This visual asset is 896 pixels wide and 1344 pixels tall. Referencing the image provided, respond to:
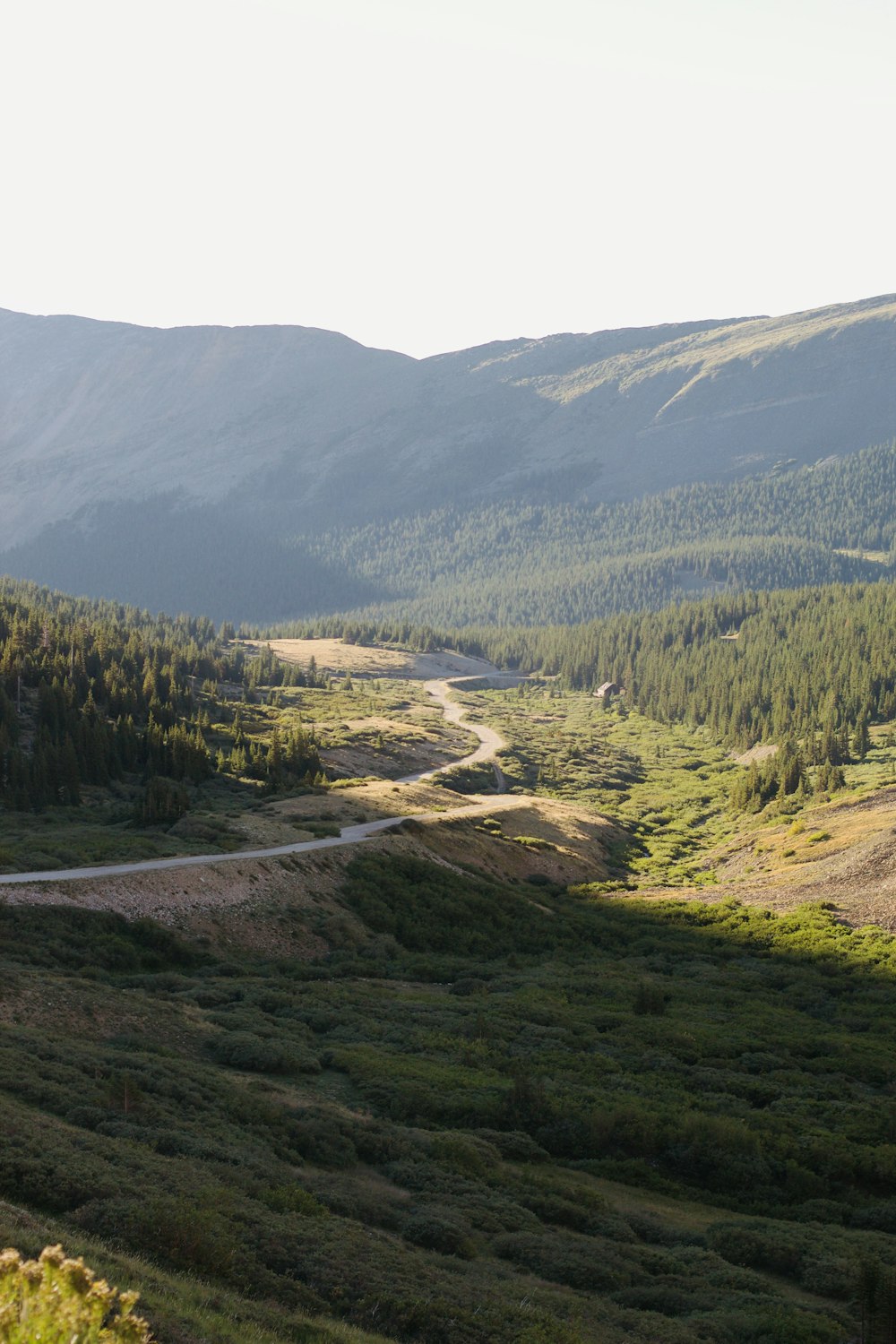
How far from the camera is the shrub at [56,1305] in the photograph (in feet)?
26.0

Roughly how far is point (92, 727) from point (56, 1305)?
10431 centimetres

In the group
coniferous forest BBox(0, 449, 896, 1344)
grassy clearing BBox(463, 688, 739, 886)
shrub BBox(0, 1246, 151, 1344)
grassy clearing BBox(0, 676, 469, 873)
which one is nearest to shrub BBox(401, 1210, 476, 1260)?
coniferous forest BBox(0, 449, 896, 1344)

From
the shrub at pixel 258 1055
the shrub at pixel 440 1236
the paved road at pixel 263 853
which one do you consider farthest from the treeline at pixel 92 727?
the shrub at pixel 440 1236

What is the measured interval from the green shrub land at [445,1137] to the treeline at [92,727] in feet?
133

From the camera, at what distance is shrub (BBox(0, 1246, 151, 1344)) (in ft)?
26.0

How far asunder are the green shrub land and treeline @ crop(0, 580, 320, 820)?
40.4 metres

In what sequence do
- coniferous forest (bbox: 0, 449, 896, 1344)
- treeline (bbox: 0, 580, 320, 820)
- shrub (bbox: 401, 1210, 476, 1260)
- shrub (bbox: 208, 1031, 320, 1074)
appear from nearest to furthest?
coniferous forest (bbox: 0, 449, 896, 1344) → shrub (bbox: 401, 1210, 476, 1260) → shrub (bbox: 208, 1031, 320, 1074) → treeline (bbox: 0, 580, 320, 820)

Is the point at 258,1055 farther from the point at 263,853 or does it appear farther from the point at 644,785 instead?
the point at 644,785

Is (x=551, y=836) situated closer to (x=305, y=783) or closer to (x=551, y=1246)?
(x=305, y=783)

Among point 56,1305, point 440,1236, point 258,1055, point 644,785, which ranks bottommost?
point 644,785

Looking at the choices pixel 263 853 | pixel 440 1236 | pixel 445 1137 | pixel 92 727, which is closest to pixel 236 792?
pixel 92 727

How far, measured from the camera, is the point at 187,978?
44562mm

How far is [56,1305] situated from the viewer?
8125mm

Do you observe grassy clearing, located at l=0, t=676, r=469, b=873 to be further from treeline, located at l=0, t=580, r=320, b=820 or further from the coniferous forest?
the coniferous forest
